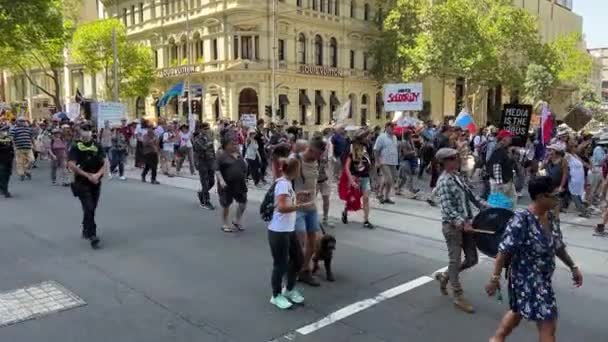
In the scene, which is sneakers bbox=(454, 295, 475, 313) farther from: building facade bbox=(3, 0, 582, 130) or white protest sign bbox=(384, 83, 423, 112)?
building facade bbox=(3, 0, 582, 130)

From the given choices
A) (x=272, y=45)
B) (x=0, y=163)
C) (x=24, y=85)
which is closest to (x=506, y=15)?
(x=272, y=45)

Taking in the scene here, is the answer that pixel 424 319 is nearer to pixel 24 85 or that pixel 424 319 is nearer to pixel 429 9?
pixel 429 9

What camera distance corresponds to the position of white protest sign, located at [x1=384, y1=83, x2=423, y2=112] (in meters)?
17.5

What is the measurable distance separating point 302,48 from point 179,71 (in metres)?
10.1

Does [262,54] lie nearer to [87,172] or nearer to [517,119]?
[517,119]

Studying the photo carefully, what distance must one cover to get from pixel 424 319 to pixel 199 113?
3828 cm

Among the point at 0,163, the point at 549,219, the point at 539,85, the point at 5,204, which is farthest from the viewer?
the point at 539,85

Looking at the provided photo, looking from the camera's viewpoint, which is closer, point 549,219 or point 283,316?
point 549,219

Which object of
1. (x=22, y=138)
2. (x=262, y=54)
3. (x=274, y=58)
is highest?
(x=262, y=54)

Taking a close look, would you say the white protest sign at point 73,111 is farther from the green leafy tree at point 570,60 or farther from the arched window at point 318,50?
the green leafy tree at point 570,60

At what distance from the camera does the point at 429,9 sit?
39750mm

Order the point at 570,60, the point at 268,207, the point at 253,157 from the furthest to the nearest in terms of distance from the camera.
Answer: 1. the point at 570,60
2. the point at 253,157
3. the point at 268,207

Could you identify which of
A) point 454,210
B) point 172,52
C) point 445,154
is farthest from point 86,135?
point 172,52

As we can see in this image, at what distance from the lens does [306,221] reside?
6.21m
